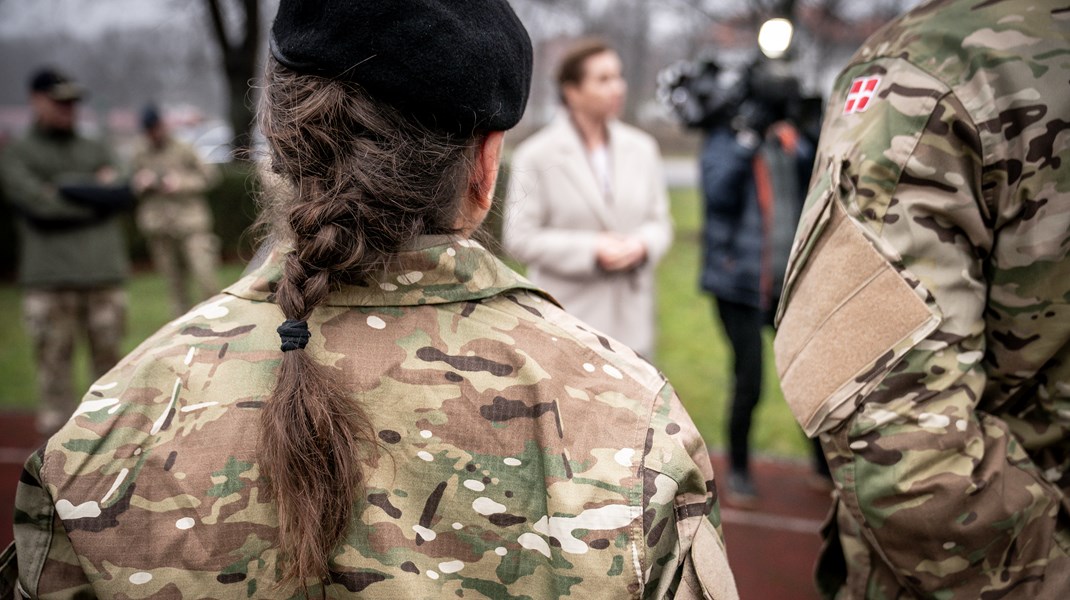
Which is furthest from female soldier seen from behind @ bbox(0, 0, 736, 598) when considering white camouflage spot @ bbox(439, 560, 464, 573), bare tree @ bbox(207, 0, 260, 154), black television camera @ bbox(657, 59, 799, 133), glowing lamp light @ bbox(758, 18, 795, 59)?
bare tree @ bbox(207, 0, 260, 154)

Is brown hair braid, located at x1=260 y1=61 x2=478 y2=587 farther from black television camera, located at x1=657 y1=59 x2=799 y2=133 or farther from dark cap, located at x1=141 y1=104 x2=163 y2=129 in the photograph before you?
dark cap, located at x1=141 y1=104 x2=163 y2=129

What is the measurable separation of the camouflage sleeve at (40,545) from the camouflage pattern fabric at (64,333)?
4759 millimetres

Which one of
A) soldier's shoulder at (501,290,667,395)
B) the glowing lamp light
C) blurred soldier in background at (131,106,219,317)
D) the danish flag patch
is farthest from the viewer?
blurred soldier in background at (131,106,219,317)

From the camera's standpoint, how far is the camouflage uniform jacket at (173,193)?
25.3 ft

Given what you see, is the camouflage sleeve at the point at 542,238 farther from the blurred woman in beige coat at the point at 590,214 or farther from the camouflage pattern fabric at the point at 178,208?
the camouflage pattern fabric at the point at 178,208

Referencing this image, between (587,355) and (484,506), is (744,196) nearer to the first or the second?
(587,355)

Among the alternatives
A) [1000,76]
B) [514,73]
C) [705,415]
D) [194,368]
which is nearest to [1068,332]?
[1000,76]

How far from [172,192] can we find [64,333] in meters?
2.67

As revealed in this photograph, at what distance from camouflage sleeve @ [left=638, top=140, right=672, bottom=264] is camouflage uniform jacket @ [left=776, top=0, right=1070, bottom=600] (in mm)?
2688

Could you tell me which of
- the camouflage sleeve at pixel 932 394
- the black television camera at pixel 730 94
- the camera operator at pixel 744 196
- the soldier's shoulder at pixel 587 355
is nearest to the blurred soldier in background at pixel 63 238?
the black television camera at pixel 730 94

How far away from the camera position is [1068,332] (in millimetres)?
1384

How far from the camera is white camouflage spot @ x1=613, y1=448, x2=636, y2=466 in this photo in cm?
113

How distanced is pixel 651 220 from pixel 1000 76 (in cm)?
302

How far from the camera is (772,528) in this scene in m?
4.11
